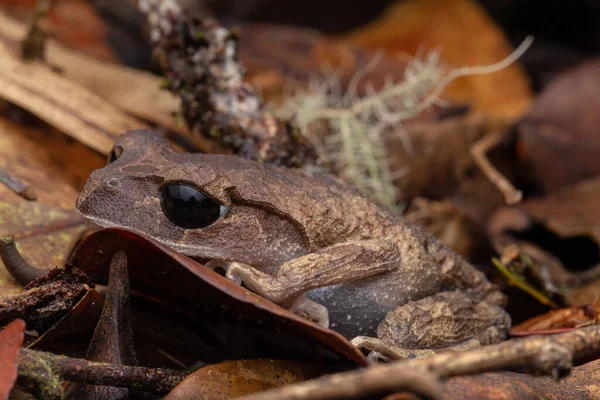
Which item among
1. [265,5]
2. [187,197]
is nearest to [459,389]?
[187,197]

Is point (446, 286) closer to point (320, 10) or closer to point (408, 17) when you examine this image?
point (408, 17)

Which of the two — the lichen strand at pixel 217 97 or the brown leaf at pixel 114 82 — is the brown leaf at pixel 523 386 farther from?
the brown leaf at pixel 114 82

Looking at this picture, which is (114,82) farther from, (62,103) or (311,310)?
(311,310)

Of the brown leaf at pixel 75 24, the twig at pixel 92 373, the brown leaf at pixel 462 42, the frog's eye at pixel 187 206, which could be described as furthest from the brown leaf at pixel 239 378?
the brown leaf at pixel 462 42

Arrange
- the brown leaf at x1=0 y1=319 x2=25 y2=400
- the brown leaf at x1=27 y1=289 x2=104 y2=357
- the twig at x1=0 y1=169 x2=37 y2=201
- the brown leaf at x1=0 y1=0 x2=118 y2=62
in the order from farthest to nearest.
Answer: the brown leaf at x1=0 y1=0 x2=118 y2=62, the twig at x1=0 y1=169 x2=37 y2=201, the brown leaf at x1=27 y1=289 x2=104 y2=357, the brown leaf at x1=0 y1=319 x2=25 y2=400

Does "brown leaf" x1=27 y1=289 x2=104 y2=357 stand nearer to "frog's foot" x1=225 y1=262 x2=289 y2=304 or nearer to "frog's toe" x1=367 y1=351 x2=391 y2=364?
"frog's foot" x1=225 y1=262 x2=289 y2=304

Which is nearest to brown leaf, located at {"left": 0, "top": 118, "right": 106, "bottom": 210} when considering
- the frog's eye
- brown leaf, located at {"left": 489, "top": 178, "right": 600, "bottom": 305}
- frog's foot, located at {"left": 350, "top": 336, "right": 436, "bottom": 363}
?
the frog's eye

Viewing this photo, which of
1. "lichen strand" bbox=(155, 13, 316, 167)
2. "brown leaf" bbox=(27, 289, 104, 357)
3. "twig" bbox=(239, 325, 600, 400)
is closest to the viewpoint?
"twig" bbox=(239, 325, 600, 400)
